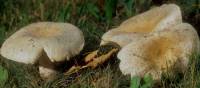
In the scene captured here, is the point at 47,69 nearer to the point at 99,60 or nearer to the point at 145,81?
the point at 99,60

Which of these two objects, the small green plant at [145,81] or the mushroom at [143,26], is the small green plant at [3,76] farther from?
the small green plant at [145,81]

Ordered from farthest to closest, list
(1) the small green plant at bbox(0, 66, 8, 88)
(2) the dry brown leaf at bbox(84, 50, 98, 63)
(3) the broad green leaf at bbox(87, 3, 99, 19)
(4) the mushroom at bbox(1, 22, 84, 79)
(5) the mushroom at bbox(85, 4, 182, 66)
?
(3) the broad green leaf at bbox(87, 3, 99, 19) < (2) the dry brown leaf at bbox(84, 50, 98, 63) < (5) the mushroom at bbox(85, 4, 182, 66) < (1) the small green plant at bbox(0, 66, 8, 88) < (4) the mushroom at bbox(1, 22, 84, 79)

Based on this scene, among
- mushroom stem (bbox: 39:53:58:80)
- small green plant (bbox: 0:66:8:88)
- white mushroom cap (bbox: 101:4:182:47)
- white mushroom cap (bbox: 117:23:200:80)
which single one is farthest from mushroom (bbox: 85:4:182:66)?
small green plant (bbox: 0:66:8:88)

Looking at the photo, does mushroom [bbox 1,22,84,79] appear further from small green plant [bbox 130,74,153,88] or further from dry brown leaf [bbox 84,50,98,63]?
small green plant [bbox 130,74,153,88]

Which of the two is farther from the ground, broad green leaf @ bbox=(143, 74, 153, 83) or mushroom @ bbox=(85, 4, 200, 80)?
mushroom @ bbox=(85, 4, 200, 80)

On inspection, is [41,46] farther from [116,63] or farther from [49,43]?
[116,63]

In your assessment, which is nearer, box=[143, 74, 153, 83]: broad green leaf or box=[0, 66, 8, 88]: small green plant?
box=[143, 74, 153, 83]: broad green leaf

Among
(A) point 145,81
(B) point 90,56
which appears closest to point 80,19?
(B) point 90,56
